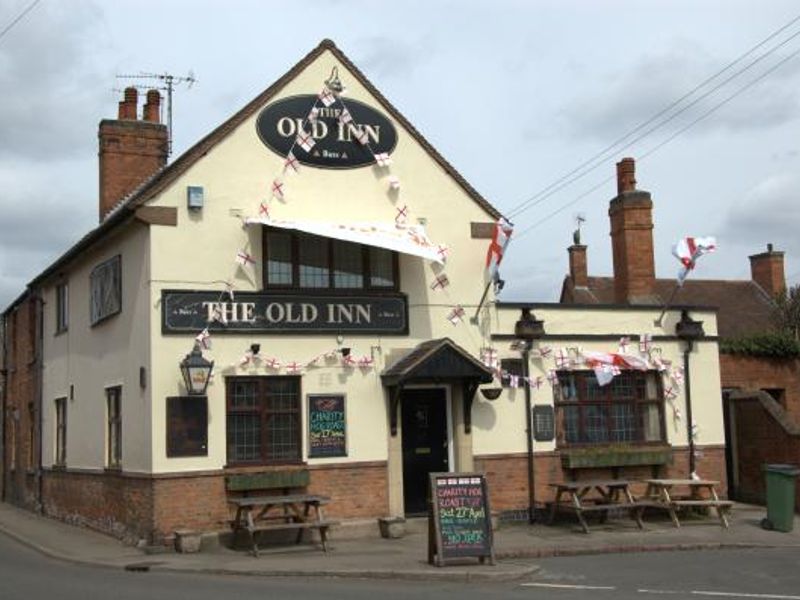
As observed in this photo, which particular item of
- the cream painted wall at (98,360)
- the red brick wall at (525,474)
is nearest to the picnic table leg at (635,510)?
the red brick wall at (525,474)

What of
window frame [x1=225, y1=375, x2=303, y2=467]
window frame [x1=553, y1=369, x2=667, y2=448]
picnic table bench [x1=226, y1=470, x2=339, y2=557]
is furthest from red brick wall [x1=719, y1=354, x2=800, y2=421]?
picnic table bench [x1=226, y1=470, x2=339, y2=557]

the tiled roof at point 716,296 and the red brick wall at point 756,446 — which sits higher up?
the tiled roof at point 716,296

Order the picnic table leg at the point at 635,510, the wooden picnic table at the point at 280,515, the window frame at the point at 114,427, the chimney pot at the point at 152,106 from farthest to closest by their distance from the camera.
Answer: the chimney pot at the point at 152,106 → the window frame at the point at 114,427 → the picnic table leg at the point at 635,510 → the wooden picnic table at the point at 280,515

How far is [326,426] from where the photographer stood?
54.3ft

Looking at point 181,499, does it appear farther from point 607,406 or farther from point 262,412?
point 607,406

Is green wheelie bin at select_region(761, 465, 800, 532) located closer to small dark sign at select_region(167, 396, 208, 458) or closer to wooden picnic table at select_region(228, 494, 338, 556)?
wooden picnic table at select_region(228, 494, 338, 556)

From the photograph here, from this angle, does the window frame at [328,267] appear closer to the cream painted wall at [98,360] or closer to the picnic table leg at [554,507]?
the cream painted wall at [98,360]

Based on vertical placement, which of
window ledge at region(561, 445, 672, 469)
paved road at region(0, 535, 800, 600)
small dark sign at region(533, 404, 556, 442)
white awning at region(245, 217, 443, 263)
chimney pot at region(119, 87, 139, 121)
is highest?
chimney pot at region(119, 87, 139, 121)

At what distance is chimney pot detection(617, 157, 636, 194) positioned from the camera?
22719 millimetres

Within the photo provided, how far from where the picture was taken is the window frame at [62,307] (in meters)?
21.5

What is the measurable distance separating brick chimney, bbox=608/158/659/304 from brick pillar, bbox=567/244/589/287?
16183 mm

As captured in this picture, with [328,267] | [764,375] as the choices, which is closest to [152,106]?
[328,267]

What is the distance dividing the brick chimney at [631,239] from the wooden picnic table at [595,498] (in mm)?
5792

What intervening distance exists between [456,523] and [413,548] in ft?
7.09
